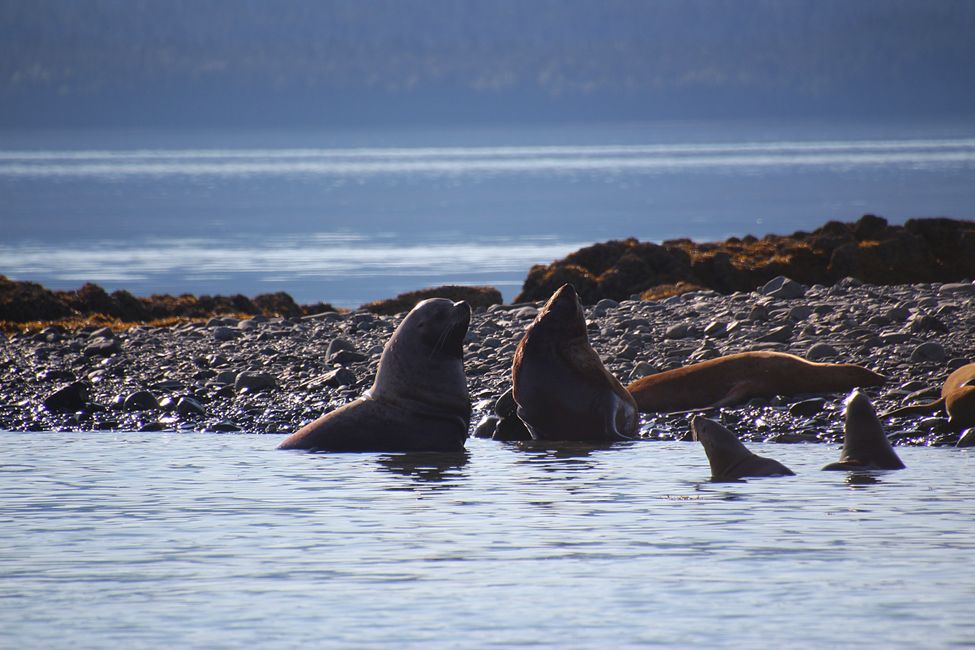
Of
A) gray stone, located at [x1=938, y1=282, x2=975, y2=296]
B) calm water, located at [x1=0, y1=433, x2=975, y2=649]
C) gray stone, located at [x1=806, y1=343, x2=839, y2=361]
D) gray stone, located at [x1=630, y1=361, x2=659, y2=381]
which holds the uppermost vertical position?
gray stone, located at [x1=938, y1=282, x2=975, y2=296]

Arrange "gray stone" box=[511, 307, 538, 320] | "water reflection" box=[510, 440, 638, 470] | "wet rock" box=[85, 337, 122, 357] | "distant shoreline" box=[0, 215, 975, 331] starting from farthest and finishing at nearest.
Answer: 1. "distant shoreline" box=[0, 215, 975, 331]
2. "gray stone" box=[511, 307, 538, 320]
3. "wet rock" box=[85, 337, 122, 357]
4. "water reflection" box=[510, 440, 638, 470]

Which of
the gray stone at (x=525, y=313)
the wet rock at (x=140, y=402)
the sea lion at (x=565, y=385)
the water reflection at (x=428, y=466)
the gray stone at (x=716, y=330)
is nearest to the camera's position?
the water reflection at (x=428, y=466)

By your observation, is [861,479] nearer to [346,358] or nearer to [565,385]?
[565,385]

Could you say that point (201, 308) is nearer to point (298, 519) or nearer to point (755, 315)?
point (755, 315)

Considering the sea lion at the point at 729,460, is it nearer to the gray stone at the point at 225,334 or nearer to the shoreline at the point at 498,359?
the shoreline at the point at 498,359

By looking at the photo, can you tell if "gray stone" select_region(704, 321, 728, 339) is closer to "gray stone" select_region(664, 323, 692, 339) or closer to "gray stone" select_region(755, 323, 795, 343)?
"gray stone" select_region(664, 323, 692, 339)

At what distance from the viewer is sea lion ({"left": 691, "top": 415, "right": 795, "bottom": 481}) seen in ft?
35.4

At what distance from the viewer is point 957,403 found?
41.5ft

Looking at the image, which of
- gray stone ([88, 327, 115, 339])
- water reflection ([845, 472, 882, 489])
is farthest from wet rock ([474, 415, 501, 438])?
gray stone ([88, 327, 115, 339])

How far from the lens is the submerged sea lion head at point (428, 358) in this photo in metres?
12.5

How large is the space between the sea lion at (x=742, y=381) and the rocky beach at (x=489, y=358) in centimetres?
19

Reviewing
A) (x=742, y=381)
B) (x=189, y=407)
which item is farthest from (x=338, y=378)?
(x=742, y=381)

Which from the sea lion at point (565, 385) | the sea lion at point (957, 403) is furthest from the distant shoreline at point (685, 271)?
the sea lion at point (565, 385)

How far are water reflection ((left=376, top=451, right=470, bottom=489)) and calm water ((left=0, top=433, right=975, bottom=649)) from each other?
2.1 inches
